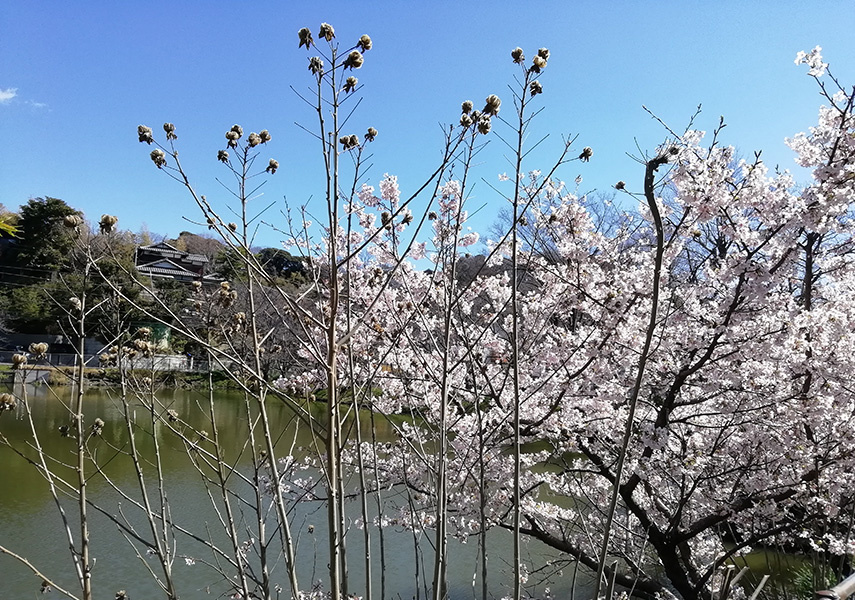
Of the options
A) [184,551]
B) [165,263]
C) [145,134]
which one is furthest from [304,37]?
[165,263]

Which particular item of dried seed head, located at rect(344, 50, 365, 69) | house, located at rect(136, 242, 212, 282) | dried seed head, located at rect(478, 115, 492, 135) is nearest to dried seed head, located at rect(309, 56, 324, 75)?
dried seed head, located at rect(344, 50, 365, 69)

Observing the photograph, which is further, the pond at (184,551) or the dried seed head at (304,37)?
the pond at (184,551)

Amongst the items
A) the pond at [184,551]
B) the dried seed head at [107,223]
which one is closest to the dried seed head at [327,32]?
the dried seed head at [107,223]

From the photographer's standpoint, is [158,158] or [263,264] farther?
[263,264]

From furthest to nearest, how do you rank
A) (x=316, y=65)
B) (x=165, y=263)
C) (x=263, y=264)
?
1. (x=165, y=263)
2. (x=263, y=264)
3. (x=316, y=65)

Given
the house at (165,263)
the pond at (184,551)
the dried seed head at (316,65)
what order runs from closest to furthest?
the dried seed head at (316,65) → the pond at (184,551) → the house at (165,263)

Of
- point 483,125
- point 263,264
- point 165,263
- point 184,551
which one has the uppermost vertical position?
point 165,263

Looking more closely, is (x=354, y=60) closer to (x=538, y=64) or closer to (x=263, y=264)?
(x=538, y=64)

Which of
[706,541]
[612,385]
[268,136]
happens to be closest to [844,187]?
[612,385]

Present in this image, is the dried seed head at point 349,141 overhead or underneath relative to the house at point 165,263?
underneath

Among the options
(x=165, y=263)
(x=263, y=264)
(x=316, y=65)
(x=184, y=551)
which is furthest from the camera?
(x=165, y=263)

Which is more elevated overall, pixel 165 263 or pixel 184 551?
pixel 165 263

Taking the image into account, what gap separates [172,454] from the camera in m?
10.9

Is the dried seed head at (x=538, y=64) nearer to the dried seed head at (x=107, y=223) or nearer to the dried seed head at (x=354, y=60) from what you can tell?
the dried seed head at (x=354, y=60)
